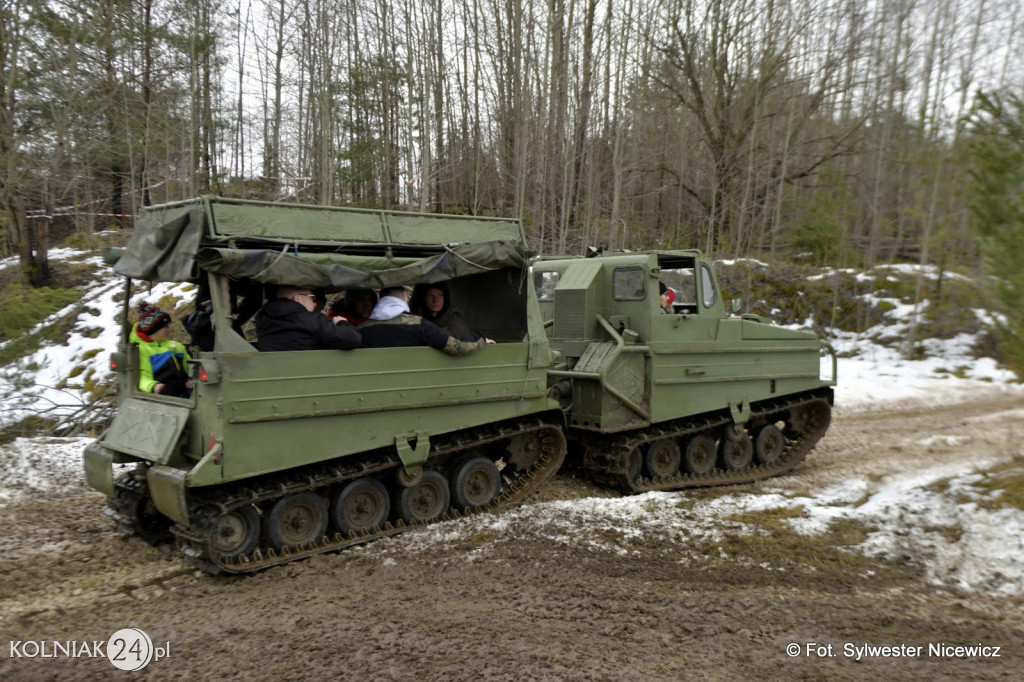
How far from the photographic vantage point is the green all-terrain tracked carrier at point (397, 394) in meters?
5.41

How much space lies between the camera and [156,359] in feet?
20.6

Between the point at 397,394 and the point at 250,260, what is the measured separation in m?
1.62

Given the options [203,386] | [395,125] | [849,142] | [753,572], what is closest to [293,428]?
[203,386]

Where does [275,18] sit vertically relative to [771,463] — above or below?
above

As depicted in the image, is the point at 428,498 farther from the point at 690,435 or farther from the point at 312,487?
the point at 690,435

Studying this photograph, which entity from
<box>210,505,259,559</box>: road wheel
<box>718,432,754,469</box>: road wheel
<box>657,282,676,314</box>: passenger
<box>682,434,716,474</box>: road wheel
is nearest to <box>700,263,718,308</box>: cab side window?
<box>657,282,676,314</box>: passenger

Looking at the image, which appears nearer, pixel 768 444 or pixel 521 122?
pixel 768 444

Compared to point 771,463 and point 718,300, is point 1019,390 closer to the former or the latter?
point 771,463

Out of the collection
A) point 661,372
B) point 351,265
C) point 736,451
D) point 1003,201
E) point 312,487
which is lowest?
point 736,451

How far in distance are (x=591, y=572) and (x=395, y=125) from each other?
45.8 feet

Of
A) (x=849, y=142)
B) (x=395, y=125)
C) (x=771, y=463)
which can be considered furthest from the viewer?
(x=849, y=142)

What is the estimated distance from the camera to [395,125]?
685 inches

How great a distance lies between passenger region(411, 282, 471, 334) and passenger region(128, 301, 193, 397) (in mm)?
2229

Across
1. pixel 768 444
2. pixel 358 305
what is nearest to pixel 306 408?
pixel 358 305
